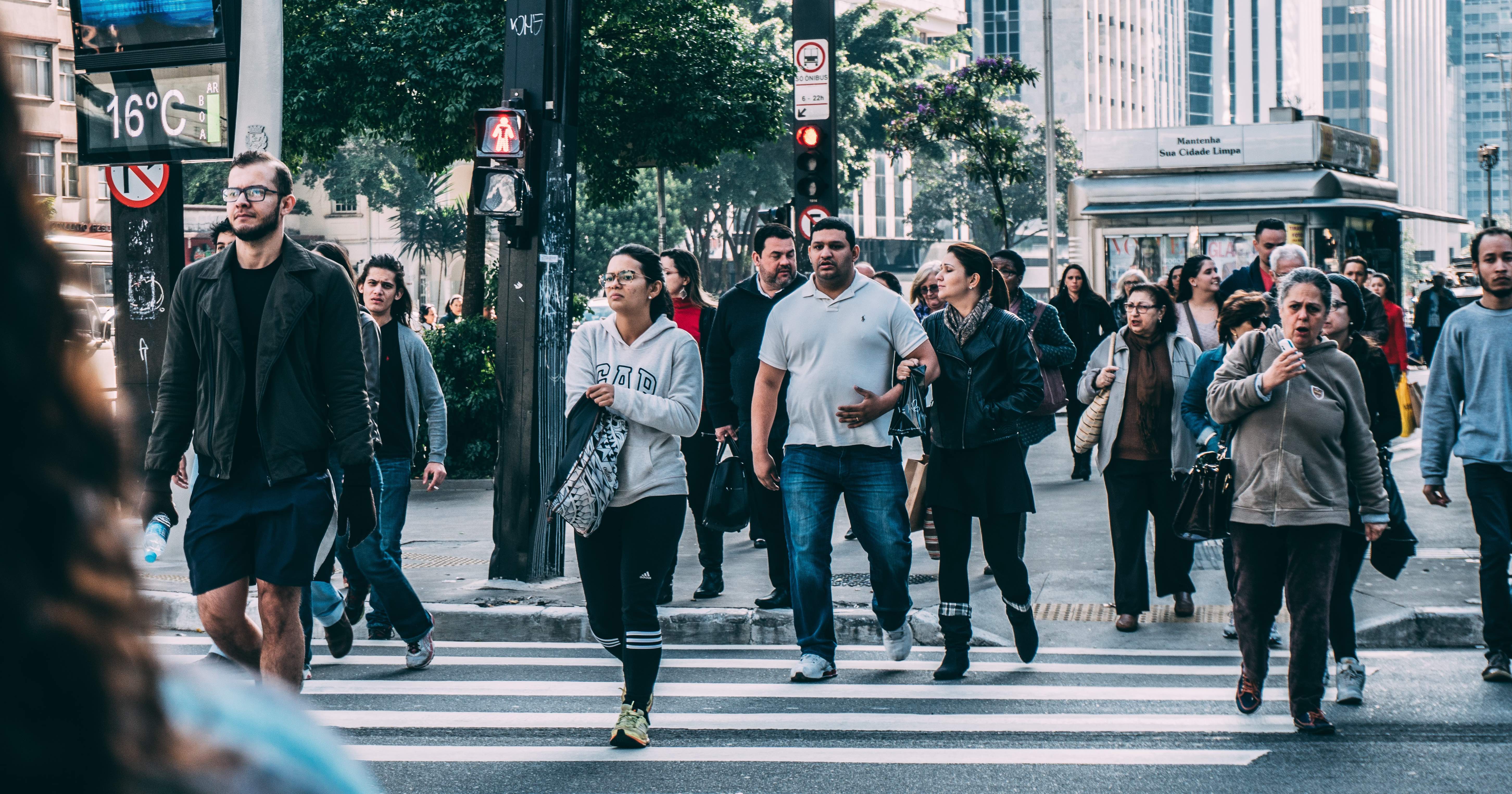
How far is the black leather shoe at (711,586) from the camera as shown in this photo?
8492 millimetres

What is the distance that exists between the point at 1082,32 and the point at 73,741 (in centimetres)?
10273

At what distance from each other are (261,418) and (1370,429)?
4.11 m

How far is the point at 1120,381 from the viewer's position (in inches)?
316

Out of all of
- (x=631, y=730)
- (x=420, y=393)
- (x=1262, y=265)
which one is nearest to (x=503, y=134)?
(x=420, y=393)

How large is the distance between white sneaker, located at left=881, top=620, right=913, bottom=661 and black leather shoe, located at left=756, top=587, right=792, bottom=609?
1.16 m

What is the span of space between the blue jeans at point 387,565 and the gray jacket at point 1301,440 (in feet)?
11.5

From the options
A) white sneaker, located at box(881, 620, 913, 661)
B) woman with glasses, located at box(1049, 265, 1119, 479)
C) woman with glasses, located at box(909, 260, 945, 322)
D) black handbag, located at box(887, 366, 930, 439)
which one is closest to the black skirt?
black handbag, located at box(887, 366, 930, 439)

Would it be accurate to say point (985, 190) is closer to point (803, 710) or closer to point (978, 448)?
point (978, 448)

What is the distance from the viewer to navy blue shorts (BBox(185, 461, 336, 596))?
4754 millimetres

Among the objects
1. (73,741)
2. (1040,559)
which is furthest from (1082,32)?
(73,741)

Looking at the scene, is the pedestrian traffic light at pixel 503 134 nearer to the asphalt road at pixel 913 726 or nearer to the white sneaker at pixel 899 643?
the asphalt road at pixel 913 726

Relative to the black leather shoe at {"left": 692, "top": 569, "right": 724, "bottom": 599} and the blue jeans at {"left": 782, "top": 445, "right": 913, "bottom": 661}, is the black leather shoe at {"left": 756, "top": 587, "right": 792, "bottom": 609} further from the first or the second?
the blue jeans at {"left": 782, "top": 445, "right": 913, "bottom": 661}

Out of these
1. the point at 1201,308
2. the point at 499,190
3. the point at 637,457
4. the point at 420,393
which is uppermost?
the point at 499,190

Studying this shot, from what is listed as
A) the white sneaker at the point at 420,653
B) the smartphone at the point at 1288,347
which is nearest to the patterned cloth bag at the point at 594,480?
the white sneaker at the point at 420,653
